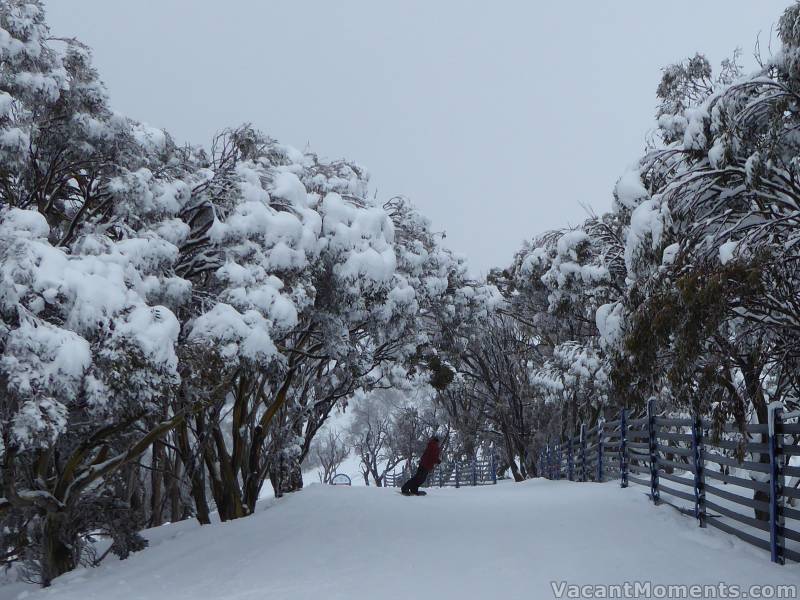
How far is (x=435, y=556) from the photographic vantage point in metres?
8.61

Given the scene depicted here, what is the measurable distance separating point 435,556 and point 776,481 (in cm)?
356

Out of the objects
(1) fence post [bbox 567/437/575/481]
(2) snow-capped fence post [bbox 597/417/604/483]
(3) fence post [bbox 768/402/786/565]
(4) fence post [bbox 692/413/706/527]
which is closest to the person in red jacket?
(2) snow-capped fence post [bbox 597/417/604/483]

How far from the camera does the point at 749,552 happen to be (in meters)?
7.62

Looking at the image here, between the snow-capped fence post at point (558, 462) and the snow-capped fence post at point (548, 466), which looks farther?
the snow-capped fence post at point (548, 466)

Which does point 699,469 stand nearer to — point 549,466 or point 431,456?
point 431,456

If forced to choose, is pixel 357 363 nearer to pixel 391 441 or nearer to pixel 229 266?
pixel 229 266

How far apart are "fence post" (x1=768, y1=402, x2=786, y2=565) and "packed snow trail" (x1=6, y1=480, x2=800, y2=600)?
0.19 metres

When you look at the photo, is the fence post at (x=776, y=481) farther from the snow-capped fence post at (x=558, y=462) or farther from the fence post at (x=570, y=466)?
the snow-capped fence post at (x=558, y=462)

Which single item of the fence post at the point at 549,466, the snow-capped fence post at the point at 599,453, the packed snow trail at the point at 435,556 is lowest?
the fence post at the point at 549,466

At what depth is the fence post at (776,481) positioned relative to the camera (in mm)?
7062

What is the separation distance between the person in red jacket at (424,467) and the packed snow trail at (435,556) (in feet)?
9.80

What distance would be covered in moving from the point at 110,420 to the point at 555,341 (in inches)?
689

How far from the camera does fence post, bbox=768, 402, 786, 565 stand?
23.2 feet

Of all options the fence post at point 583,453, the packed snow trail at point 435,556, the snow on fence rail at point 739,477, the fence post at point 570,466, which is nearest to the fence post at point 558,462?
the fence post at point 570,466
